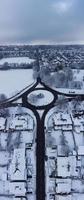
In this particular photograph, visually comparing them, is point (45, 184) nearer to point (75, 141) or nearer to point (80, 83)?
point (75, 141)

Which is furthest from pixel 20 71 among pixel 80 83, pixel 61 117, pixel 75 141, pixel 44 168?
pixel 44 168

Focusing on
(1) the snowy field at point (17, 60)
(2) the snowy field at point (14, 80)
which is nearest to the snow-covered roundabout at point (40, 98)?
(2) the snowy field at point (14, 80)

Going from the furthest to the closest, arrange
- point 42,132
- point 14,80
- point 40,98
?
point 14,80 → point 40,98 → point 42,132

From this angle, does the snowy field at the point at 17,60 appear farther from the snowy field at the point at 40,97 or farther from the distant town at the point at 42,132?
the snowy field at the point at 40,97

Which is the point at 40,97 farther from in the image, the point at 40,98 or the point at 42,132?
the point at 42,132

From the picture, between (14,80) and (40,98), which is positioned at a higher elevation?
(14,80)

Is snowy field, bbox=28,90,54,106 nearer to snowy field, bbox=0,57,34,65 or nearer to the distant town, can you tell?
the distant town

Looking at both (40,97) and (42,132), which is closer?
(42,132)

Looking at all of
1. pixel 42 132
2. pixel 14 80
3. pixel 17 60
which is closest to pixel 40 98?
pixel 42 132
